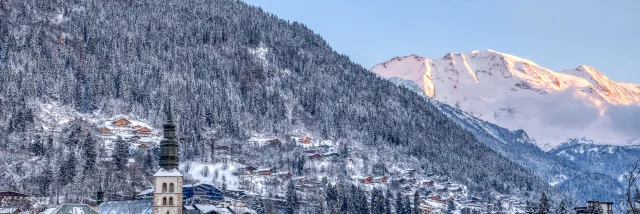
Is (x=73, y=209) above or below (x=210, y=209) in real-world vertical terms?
above

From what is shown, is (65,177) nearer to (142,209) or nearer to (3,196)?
(3,196)

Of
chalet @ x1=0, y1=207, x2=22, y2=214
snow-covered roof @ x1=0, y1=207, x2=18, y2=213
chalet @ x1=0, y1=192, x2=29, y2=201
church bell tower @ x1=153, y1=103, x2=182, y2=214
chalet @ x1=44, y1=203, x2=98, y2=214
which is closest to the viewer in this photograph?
church bell tower @ x1=153, y1=103, x2=182, y2=214

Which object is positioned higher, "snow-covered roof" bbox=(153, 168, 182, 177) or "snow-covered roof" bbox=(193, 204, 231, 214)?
"snow-covered roof" bbox=(153, 168, 182, 177)

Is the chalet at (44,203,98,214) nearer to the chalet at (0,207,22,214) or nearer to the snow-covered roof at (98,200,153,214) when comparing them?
the snow-covered roof at (98,200,153,214)

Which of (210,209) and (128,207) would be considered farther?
(210,209)

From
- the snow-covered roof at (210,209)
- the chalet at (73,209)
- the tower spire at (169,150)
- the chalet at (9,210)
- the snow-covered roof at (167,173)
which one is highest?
the tower spire at (169,150)

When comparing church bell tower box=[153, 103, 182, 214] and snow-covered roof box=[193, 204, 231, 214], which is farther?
snow-covered roof box=[193, 204, 231, 214]

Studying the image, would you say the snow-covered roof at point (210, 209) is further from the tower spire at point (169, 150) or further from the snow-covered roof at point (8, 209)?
the snow-covered roof at point (8, 209)

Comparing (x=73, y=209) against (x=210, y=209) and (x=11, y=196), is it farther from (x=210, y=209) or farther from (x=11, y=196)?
(x=210, y=209)

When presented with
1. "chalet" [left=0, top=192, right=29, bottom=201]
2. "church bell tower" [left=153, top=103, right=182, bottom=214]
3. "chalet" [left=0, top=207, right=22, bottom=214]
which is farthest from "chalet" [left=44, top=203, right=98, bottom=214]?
"chalet" [left=0, top=192, right=29, bottom=201]

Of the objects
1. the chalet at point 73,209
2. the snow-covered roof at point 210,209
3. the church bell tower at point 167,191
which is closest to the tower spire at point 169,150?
the church bell tower at point 167,191

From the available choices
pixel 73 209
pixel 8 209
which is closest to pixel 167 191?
pixel 73 209

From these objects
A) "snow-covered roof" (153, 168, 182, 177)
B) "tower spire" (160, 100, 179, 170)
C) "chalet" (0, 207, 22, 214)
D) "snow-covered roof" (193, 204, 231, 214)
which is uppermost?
"tower spire" (160, 100, 179, 170)

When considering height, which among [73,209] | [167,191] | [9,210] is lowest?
[9,210]
